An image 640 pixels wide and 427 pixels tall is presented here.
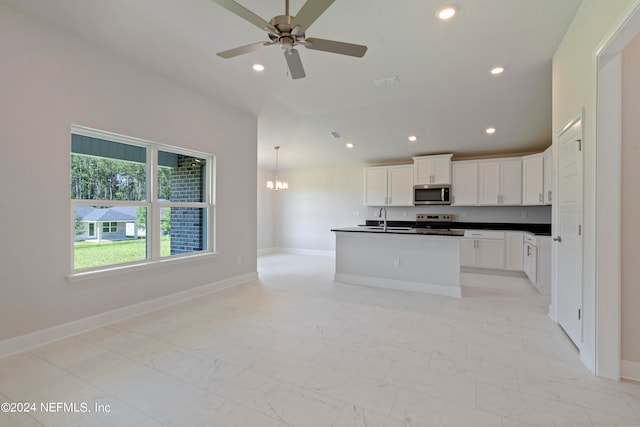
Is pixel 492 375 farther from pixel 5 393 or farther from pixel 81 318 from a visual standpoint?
pixel 81 318

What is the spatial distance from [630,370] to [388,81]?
3490 mm

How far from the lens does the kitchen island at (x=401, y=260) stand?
4.15 meters

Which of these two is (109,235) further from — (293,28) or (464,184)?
(464,184)

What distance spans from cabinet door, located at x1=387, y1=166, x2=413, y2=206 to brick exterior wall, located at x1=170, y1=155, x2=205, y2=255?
4362 mm

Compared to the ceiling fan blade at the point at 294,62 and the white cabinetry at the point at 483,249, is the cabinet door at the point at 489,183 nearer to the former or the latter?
the white cabinetry at the point at 483,249

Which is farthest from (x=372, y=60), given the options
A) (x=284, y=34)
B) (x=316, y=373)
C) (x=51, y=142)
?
(x=51, y=142)

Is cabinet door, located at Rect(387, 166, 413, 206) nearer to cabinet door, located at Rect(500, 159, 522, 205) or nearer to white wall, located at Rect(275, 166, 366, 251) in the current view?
white wall, located at Rect(275, 166, 366, 251)

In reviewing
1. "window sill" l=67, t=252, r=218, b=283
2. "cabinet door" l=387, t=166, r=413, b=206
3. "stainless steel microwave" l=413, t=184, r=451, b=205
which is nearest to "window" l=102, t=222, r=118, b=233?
"window sill" l=67, t=252, r=218, b=283

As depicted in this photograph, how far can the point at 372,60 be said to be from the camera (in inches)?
123

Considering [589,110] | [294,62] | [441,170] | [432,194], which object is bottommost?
[432,194]

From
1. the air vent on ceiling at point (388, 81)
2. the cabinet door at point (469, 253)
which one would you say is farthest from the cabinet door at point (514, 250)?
the air vent on ceiling at point (388, 81)

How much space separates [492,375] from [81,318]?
12.1 feet

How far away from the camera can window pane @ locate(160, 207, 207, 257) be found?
373 centimetres

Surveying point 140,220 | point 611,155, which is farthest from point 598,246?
point 140,220
